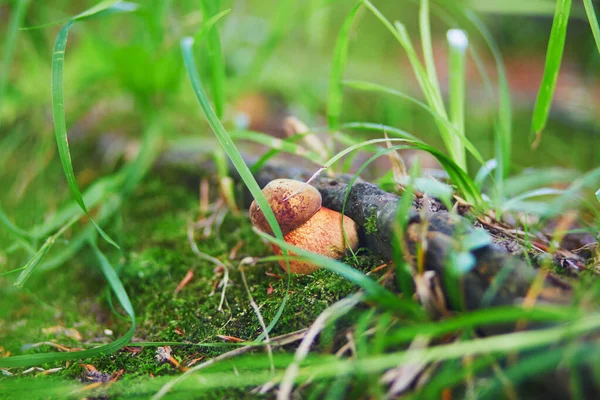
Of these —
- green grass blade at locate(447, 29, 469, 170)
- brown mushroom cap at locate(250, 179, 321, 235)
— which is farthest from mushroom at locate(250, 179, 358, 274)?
green grass blade at locate(447, 29, 469, 170)

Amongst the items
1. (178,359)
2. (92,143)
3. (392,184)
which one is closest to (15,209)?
(92,143)

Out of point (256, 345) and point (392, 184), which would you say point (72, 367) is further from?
point (392, 184)

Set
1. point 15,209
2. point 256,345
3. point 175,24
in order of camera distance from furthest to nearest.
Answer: point 175,24, point 15,209, point 256,345

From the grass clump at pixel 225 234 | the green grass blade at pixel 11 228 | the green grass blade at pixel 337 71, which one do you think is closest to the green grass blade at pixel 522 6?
the grass clump at pixel 225 234

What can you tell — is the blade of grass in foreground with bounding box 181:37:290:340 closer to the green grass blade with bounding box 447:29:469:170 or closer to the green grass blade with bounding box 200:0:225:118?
the green grass blade with bounding box 200:0:225:118

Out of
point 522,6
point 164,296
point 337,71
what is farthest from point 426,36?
point 164,296

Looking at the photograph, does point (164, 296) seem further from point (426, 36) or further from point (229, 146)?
point (426, 36)
